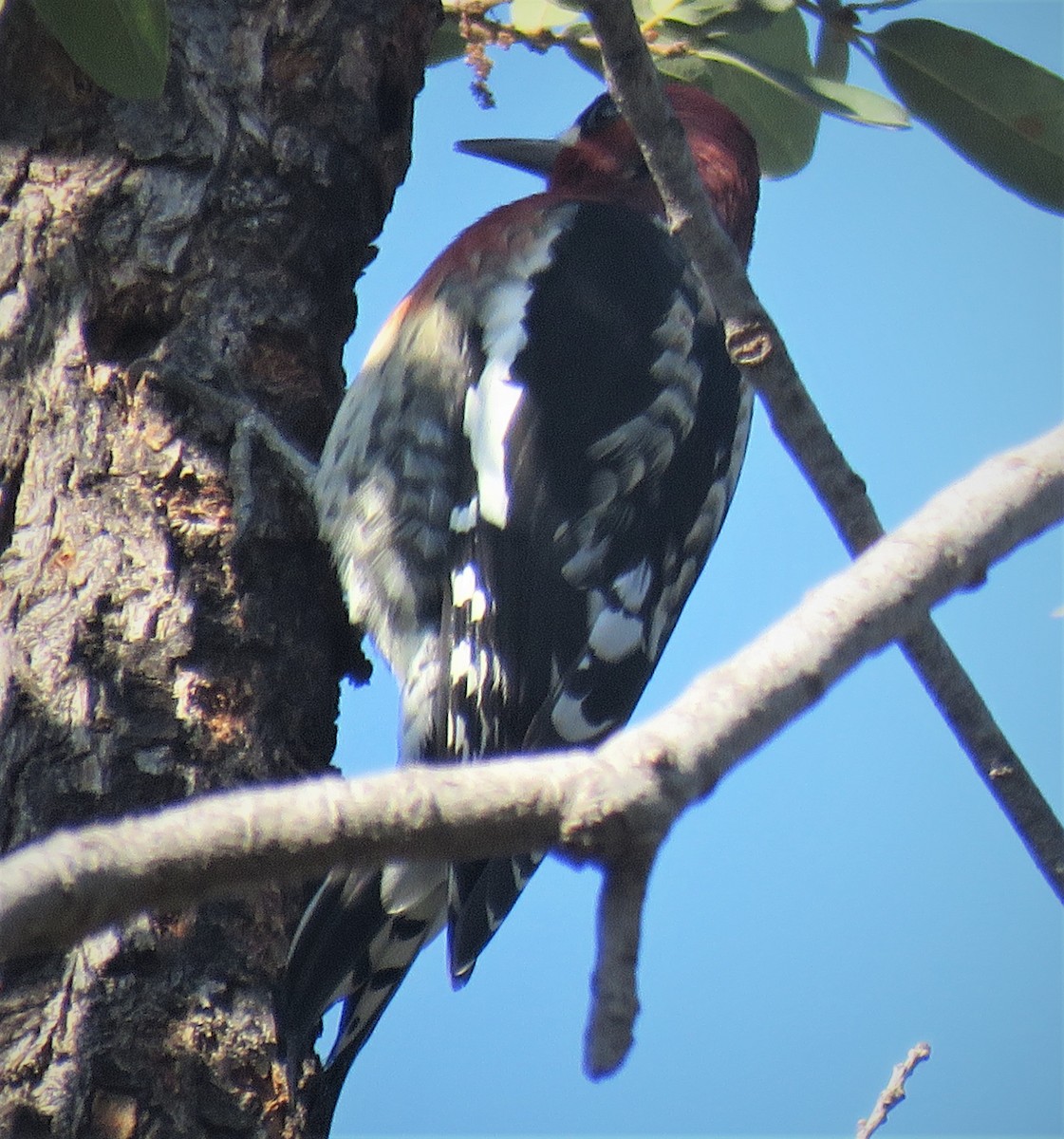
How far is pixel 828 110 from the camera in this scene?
217 centimetres

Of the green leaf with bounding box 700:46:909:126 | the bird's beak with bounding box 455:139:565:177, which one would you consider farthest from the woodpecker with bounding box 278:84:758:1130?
the bird's beak with bounding box 455:139:565:177

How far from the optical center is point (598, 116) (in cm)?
309

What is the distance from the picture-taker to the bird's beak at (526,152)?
10.5 ft

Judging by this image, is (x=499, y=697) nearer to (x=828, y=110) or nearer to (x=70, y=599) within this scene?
(x=70, y=599)

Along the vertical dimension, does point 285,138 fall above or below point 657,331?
above

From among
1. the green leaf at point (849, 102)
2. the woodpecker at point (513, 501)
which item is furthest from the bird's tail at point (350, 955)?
the green leaf at point (849, 102)

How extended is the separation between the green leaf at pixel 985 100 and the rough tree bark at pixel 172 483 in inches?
29.4

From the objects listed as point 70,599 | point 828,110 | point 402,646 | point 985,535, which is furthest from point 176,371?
point 985,535

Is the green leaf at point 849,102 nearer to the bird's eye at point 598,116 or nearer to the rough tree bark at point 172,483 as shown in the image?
the rough tree bark at point 172,483

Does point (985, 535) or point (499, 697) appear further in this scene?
point (499, 697)

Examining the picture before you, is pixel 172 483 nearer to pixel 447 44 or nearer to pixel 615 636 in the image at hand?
pixel 615 636

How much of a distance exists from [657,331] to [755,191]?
2.78ft

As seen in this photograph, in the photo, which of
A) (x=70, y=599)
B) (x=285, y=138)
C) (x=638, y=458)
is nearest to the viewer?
(x=70, y=599)

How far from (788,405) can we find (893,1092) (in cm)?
76
